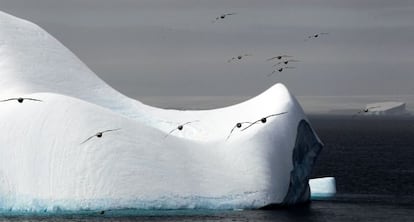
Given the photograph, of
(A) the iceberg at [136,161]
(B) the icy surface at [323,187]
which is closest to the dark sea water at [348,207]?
(B) the icy surface at [323,187]

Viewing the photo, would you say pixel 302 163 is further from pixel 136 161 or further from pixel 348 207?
pixel 136 161

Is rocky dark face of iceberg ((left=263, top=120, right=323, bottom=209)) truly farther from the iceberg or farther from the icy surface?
the icy surface

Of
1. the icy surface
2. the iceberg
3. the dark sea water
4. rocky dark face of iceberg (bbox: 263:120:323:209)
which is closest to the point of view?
the dark sea water

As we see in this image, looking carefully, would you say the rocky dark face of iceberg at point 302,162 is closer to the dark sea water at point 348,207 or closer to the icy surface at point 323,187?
the dark sea water at point 348,207

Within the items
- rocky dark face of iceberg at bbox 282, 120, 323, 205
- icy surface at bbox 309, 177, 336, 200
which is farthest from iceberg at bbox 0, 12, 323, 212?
icy surface at bbox 309, 177, 336, 200

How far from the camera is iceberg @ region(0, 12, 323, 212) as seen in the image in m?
81.5

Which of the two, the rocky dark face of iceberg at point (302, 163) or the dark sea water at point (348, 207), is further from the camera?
the rocky dark face of iceberg at point (302, 163)

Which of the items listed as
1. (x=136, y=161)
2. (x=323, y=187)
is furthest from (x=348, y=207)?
(x=136, y=161)

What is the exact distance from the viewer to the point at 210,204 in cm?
8300

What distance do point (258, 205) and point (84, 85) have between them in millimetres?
35921

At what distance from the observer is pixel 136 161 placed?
8388 centimetres

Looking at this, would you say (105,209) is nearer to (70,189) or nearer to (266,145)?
(70,189)

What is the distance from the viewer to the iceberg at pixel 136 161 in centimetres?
8150

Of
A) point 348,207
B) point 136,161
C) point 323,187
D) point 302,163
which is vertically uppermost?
point 302,163
